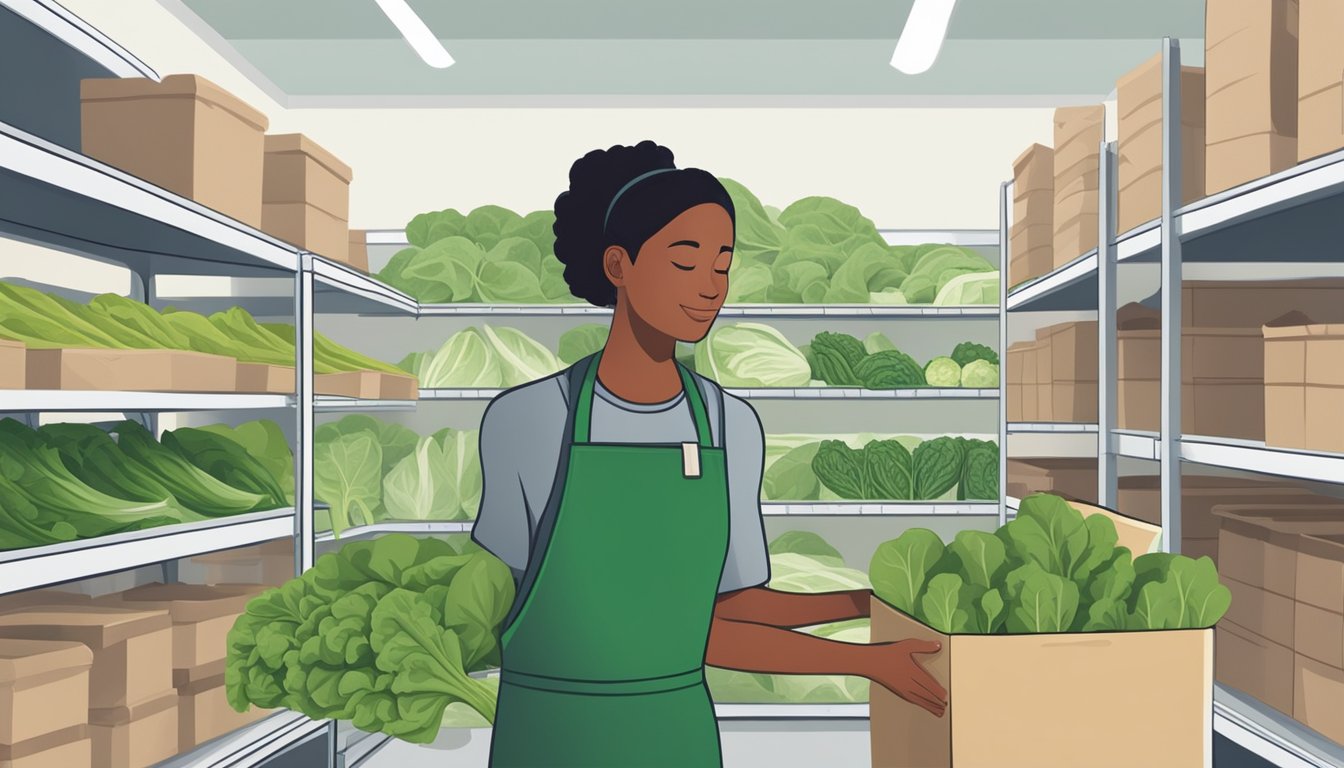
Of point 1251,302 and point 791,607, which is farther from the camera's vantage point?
point 1251,302

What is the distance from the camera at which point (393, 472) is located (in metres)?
3.86

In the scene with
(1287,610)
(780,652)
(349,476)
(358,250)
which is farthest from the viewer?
(358,250)

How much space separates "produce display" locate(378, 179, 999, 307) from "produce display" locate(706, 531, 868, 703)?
119cm

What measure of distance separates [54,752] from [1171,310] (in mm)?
2605

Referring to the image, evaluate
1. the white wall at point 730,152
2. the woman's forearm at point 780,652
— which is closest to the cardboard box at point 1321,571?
the woman's forearm at point 780,652

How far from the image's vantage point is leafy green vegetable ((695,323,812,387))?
3877 mm

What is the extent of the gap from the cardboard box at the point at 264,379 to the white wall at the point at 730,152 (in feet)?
7.75

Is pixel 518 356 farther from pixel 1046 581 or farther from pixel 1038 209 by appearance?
pixel 1046 581

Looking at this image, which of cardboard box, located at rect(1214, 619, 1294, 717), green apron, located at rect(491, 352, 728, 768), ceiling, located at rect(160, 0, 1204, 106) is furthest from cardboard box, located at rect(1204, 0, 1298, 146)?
ceiling, located at rect(160, 0, 1204, 106)

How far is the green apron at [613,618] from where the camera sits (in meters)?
1.19

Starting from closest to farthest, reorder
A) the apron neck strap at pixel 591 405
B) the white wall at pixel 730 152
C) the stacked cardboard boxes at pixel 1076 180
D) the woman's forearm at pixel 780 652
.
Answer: the woman's forearm at pixel 780 652
the apron neck strap at pixel 591 405
the stacked cardboard boxes at pixel 1076 180
the white wall at pixel 730 152

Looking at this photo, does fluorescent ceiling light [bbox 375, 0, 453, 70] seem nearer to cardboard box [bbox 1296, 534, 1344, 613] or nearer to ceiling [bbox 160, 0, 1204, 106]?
ceiling [bbox 160, 0, 1204, 106]

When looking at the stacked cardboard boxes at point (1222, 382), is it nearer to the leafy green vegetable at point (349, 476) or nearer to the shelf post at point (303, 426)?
the shelf post at point (303, 426)

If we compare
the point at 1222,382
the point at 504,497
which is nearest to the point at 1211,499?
the point at 1222,382
